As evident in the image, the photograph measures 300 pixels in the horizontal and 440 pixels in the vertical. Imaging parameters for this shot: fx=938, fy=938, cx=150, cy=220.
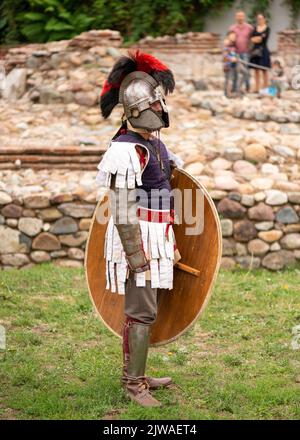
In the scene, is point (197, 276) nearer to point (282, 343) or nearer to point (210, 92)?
point (282, 343)

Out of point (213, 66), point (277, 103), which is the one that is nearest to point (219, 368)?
point (277, 103)

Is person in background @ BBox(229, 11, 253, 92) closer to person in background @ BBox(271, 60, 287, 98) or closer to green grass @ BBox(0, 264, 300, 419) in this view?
person in background @ BBox(271, 60, 287, 98)

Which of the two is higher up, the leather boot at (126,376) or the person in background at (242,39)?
the person in background at (242,39)

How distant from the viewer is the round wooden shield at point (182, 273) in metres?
5.23

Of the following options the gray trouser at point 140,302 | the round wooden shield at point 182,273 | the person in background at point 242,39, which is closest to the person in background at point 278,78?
the person in background at point 242,39

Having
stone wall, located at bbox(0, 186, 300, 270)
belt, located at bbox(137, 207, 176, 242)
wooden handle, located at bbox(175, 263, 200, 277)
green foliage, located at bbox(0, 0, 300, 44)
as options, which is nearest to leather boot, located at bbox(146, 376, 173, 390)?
wooden handle, located at bbox(175, 263, 200, 277)

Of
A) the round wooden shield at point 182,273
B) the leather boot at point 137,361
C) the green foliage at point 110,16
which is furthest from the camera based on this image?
the green foliage at point 110,16

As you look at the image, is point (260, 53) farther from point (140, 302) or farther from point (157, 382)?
point (140, 302)

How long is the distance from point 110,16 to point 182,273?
14.7 metres

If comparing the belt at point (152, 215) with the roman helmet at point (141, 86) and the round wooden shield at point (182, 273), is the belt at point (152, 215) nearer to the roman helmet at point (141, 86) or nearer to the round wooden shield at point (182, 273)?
the round wooden shield at point (182, 273)

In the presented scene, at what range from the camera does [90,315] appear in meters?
7.16

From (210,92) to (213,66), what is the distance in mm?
3066

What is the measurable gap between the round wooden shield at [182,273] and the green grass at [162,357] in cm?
40

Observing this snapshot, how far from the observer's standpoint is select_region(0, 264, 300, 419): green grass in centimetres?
514
